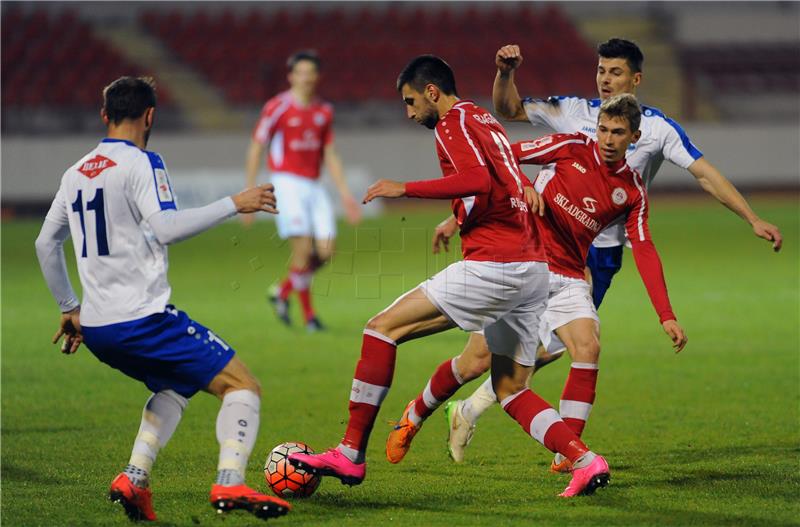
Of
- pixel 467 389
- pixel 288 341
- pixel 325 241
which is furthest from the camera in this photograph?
pixel 325 241

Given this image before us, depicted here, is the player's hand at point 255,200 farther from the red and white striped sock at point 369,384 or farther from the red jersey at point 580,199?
the red jersey at point 580,199

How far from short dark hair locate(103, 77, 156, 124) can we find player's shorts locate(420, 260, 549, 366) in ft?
5.24

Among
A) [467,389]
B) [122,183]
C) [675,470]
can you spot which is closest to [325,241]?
[467,389]

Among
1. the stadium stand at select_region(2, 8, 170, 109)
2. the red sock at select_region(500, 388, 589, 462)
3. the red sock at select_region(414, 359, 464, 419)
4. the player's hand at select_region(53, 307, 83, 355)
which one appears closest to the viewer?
the player's hand at select_region(53, 307, 83, 355)

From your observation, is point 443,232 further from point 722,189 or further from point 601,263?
point 722,189

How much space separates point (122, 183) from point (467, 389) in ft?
15.2

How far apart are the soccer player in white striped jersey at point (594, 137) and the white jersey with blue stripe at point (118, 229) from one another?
6.73 ft

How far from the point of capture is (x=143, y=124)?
5.26 meters

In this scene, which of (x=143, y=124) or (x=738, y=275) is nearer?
(x=143, y=124)

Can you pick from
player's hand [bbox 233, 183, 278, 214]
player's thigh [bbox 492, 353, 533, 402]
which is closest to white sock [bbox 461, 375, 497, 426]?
player's thigh [bbox 492, 353, 533, 402]

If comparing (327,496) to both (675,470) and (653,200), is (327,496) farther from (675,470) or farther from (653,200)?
(653,200)

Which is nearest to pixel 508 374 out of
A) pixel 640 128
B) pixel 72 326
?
pixel 640 128

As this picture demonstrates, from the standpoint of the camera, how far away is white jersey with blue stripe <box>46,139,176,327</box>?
A: 504 centimetres

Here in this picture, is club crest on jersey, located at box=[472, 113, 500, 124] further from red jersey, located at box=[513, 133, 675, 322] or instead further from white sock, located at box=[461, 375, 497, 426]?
white sock, located at box=[461, 375, 497, 426]
